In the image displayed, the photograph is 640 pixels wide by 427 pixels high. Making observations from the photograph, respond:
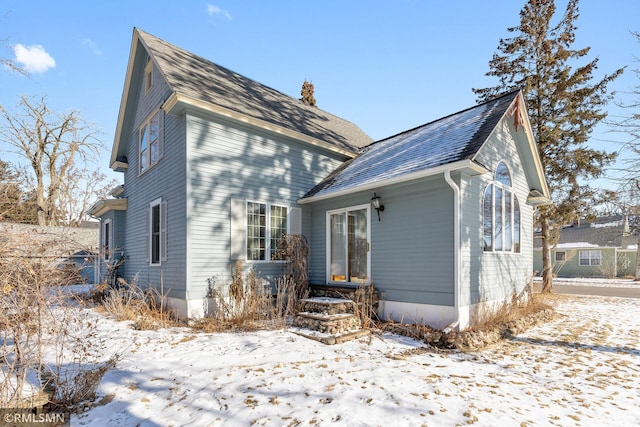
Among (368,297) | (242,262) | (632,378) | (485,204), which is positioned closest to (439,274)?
(368,297)

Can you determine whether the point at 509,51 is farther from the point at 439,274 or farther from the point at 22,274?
the point at 22,274

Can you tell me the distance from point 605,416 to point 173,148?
8.98m

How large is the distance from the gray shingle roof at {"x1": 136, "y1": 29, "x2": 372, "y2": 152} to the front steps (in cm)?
498

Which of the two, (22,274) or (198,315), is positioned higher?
(22,274)

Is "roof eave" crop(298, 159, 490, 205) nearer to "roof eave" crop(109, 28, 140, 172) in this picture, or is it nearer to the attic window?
the attic window


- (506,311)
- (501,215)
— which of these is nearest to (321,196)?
(501,215)

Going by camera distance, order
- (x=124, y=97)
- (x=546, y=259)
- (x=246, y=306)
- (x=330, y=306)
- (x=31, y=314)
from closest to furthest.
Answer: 1. (x=31, y=314)
2. (x=330, y=306)
3. (x=246, y=306)
4. (x=124, y=97)
5. (x=546, y=259)

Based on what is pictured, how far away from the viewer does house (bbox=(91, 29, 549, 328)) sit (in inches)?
283

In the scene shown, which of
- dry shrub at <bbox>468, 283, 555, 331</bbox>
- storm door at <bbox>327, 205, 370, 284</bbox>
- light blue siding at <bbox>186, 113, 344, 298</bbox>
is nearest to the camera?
dry shrub at <bbox>468, 283, 555, 331</bbox>

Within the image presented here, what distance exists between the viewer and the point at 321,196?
9203 millimetres

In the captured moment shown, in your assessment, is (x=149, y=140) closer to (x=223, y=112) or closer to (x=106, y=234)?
(x=223, y=112)

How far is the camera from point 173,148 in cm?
847

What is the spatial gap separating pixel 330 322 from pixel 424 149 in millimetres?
4711

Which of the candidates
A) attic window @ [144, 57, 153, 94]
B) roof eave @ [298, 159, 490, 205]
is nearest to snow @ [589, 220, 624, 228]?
roof eave @ [298, 159, 490, 205]
